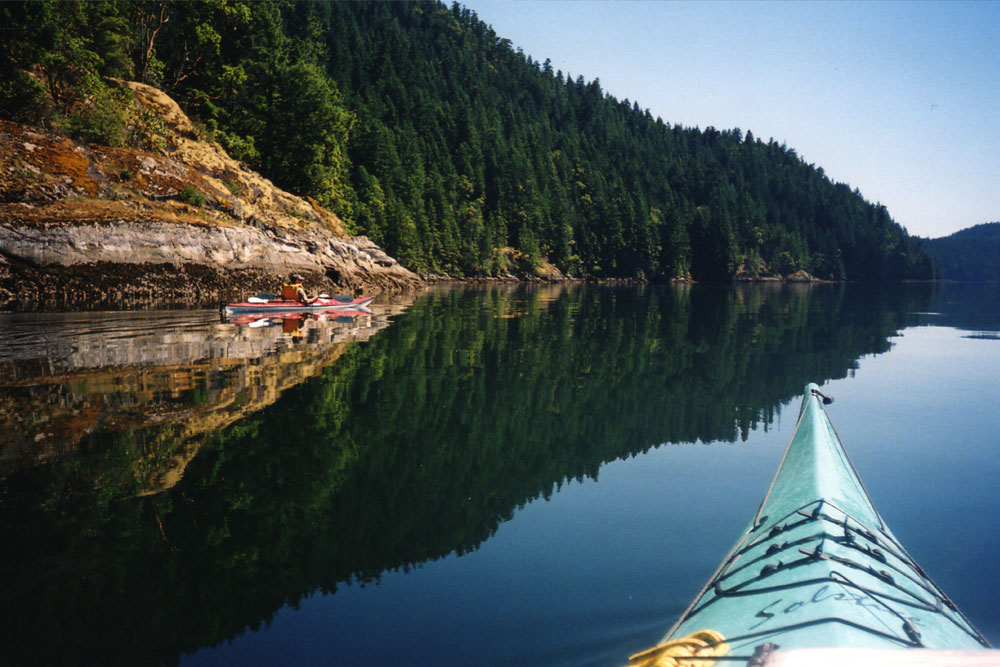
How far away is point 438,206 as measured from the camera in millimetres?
89938

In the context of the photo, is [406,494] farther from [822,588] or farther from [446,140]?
[446,140]

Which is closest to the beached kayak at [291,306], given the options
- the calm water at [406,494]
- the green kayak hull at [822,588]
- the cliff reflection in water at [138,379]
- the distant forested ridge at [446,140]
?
the cliff reflection in water at [138,379]

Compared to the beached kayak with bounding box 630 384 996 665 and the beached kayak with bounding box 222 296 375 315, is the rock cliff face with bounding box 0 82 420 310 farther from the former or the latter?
the beached kayak with bounding box 630 384 996 665

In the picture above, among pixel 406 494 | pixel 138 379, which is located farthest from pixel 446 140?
pixel 406 494

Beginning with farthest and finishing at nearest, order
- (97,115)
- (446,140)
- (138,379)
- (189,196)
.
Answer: (446,140)
(189,196)
(97,115)
(138,379)

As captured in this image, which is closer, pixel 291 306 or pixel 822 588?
pixel 822 588

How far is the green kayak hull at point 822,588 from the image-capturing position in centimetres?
313

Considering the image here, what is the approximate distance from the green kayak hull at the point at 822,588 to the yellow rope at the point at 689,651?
0.24 ft

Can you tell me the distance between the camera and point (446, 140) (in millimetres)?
113812

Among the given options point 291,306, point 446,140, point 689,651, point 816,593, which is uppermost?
point 446,140

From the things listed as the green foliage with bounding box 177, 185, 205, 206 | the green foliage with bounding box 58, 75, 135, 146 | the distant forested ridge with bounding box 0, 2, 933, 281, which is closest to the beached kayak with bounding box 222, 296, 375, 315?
the green foliage with bounding box 177, 185, 205, 206

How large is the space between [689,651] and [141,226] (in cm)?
2618

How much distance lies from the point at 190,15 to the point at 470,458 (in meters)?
44.6

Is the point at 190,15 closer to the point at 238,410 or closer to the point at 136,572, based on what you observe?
the point at 238,410
